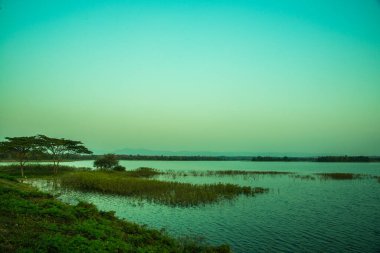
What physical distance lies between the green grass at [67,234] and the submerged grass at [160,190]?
41.1ft

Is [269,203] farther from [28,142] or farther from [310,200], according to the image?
[28,142]

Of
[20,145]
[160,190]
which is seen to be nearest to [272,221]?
[160,190]

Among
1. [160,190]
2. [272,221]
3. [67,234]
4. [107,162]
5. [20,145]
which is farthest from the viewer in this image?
[107,162]

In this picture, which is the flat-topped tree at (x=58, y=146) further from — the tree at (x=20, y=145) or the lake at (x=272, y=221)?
the lake at (x=272, y=221)

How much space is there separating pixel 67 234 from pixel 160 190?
942 inches

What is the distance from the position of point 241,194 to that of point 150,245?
24558mm

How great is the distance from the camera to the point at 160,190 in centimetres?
3644

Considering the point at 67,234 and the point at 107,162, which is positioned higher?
the point at 107,162

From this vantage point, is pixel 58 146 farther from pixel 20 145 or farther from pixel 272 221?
pixel 272 221

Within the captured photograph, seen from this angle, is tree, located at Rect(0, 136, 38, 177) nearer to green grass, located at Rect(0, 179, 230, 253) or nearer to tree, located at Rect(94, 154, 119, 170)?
tree, located at Rect(94, 154, 119, 170)

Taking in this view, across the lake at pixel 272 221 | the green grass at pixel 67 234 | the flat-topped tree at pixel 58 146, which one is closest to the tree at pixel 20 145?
the flat-topped tree at pixel 58 146

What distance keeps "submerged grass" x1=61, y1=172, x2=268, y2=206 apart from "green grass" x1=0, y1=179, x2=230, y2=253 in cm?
1253

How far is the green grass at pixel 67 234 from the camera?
10.6 meters

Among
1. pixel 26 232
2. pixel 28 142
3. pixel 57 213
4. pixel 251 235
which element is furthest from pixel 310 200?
pixel 28 142
